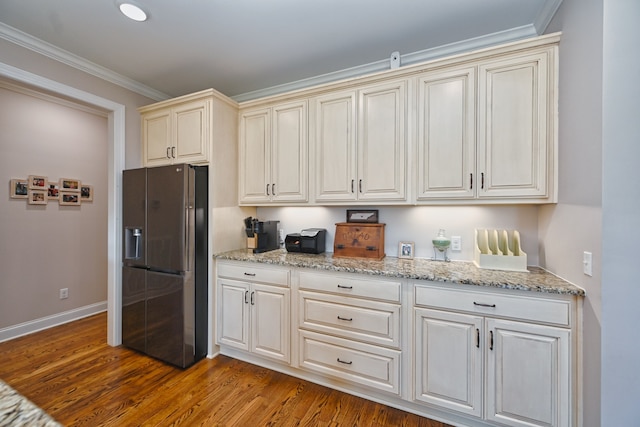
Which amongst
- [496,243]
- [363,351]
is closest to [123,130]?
[363,351]

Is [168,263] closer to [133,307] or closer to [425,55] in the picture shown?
[133,307]

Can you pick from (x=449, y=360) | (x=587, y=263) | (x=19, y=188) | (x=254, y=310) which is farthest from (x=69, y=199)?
(x=587, y=263)

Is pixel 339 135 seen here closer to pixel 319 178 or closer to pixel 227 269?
pixel 319 178

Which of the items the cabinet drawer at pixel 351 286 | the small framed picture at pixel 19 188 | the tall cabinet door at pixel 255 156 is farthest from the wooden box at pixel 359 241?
the small framed picture at pixel 19 188

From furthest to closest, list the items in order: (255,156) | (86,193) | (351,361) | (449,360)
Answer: (86,193)
(255,156)
(351,361)
(449,360)

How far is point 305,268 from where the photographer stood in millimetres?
2150

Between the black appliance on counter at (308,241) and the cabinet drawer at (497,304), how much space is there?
1027 mm

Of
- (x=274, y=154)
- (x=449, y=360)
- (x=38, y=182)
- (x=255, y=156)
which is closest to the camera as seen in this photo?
(x=449, y=360)

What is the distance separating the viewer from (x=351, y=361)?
1.98 m

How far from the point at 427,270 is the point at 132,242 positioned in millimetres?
2690

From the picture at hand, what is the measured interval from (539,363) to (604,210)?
0.88 meters

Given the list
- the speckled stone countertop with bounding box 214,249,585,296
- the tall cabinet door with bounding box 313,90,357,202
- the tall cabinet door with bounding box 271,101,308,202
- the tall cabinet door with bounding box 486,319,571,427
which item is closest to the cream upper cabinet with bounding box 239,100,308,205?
the tall cabinet door with bounding box 271,101,308,202

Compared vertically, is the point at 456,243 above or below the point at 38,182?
below

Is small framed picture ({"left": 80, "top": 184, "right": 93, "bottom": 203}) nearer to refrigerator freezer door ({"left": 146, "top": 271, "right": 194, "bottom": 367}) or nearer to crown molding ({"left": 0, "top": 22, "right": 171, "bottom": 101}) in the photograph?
crown molding ({"left": 0, "top": 22, "right": 171, "bottom": 101})
